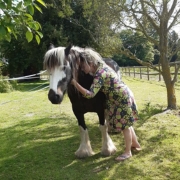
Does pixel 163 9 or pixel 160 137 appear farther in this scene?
pixel 163 9

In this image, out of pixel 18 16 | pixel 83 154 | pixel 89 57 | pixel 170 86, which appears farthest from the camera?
pixel 170 86

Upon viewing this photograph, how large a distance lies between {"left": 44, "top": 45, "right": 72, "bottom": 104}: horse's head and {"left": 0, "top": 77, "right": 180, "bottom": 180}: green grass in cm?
102

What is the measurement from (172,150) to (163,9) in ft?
9.75

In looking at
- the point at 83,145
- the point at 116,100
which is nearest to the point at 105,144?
the point at 83,145

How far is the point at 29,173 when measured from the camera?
286 centimetres

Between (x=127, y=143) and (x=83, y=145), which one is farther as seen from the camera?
(x=83, y=145)

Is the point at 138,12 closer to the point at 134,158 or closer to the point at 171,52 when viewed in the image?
the point at 171,52

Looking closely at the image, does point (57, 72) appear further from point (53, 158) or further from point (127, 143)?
point (53, 158)

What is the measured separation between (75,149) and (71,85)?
1175 mm

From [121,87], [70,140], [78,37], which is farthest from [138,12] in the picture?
[78,37]

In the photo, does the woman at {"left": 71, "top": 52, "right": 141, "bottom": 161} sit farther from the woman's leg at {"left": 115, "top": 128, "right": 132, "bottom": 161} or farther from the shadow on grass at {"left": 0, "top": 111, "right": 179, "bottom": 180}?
the shadow on grass at {"left": 0, "top": 111, "right": 179, "bottom": 180}

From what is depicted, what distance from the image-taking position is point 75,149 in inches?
138

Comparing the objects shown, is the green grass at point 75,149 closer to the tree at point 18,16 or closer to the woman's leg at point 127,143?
the woman's leg at point 127,143

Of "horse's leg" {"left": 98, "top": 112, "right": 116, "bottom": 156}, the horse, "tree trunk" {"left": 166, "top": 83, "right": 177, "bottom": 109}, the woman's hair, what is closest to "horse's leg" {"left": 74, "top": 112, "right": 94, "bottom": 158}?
the horse
